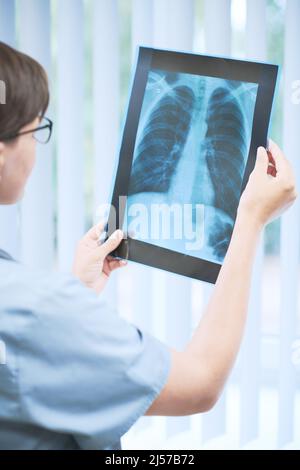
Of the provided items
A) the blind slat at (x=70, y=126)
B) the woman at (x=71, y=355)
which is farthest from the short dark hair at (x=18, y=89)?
the blind slat at (x=70, y=126)

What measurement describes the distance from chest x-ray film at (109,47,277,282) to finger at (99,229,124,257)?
16 mm

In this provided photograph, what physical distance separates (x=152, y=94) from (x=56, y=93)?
23.8 inches

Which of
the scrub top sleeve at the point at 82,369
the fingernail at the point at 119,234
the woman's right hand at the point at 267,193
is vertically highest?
the woman's right hand at the point at 267,193

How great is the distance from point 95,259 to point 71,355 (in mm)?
330

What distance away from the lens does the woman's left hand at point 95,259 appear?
99 centimetres

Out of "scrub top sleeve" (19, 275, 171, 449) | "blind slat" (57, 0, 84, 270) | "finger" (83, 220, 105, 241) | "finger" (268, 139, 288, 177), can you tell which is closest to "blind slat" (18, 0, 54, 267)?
"blind slat" (57, 0, 84, 270)

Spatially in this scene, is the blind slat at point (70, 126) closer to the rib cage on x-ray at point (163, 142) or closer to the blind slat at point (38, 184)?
the blind slat at point (38, 184)

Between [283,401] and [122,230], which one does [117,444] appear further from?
[283,401]

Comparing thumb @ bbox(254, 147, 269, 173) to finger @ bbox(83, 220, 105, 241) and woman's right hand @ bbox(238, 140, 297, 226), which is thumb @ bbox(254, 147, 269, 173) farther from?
finger @ bbox(83, 220, 105, 241)

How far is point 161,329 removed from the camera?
5.09 ft

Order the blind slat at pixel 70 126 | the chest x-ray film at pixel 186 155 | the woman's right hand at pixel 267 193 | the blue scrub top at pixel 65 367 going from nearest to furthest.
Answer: the blue scrub top at pixel 65 367 < the woman's right hand at pixel 267 193 < the chest x-ray film at pixel 186 155 < the blind slat at pixel 70 126

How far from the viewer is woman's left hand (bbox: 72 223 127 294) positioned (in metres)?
0.99

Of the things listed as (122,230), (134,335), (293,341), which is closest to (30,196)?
(122,230)

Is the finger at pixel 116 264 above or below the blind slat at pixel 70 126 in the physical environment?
below
